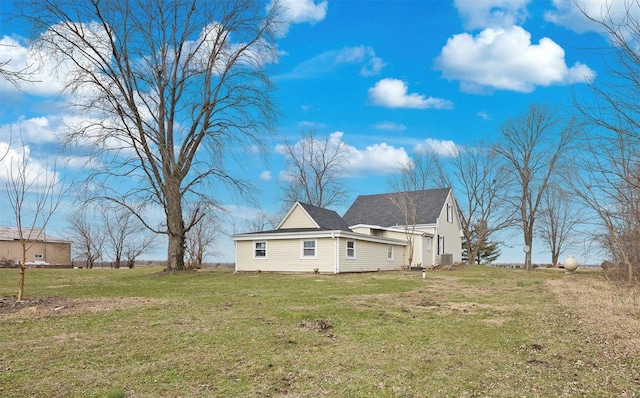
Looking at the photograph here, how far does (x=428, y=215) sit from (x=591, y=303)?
2185 centimetres

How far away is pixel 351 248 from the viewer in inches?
934

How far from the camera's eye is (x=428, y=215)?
1257 inches

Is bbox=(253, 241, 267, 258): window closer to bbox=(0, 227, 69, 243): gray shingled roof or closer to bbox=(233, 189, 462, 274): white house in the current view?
bbox=(233, 189, 462, 274): white house

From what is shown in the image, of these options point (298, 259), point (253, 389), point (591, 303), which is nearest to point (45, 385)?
point (253, 389)

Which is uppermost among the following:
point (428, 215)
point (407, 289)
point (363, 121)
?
point (363, 121)

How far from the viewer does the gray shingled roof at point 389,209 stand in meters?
31.8

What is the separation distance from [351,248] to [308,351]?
17884mm

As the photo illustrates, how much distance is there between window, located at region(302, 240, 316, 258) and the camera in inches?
907

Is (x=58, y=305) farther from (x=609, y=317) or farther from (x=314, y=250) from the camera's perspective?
(x=314, y=250)

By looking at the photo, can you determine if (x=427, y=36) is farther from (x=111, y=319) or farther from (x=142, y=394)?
(x=142, y=394)

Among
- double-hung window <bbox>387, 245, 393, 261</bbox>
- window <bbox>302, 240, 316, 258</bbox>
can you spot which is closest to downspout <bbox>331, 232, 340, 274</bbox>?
window <bbox>302, 240, 316, 258</bbox>

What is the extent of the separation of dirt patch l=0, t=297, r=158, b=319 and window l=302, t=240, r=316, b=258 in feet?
40.0

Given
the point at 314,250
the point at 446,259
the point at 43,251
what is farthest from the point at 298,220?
the point at 43,251

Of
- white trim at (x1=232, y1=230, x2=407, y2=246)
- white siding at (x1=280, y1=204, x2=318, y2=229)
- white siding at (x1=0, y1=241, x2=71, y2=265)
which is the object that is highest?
white siding at (x1=280, y1=204, x2=318, y2=229)
